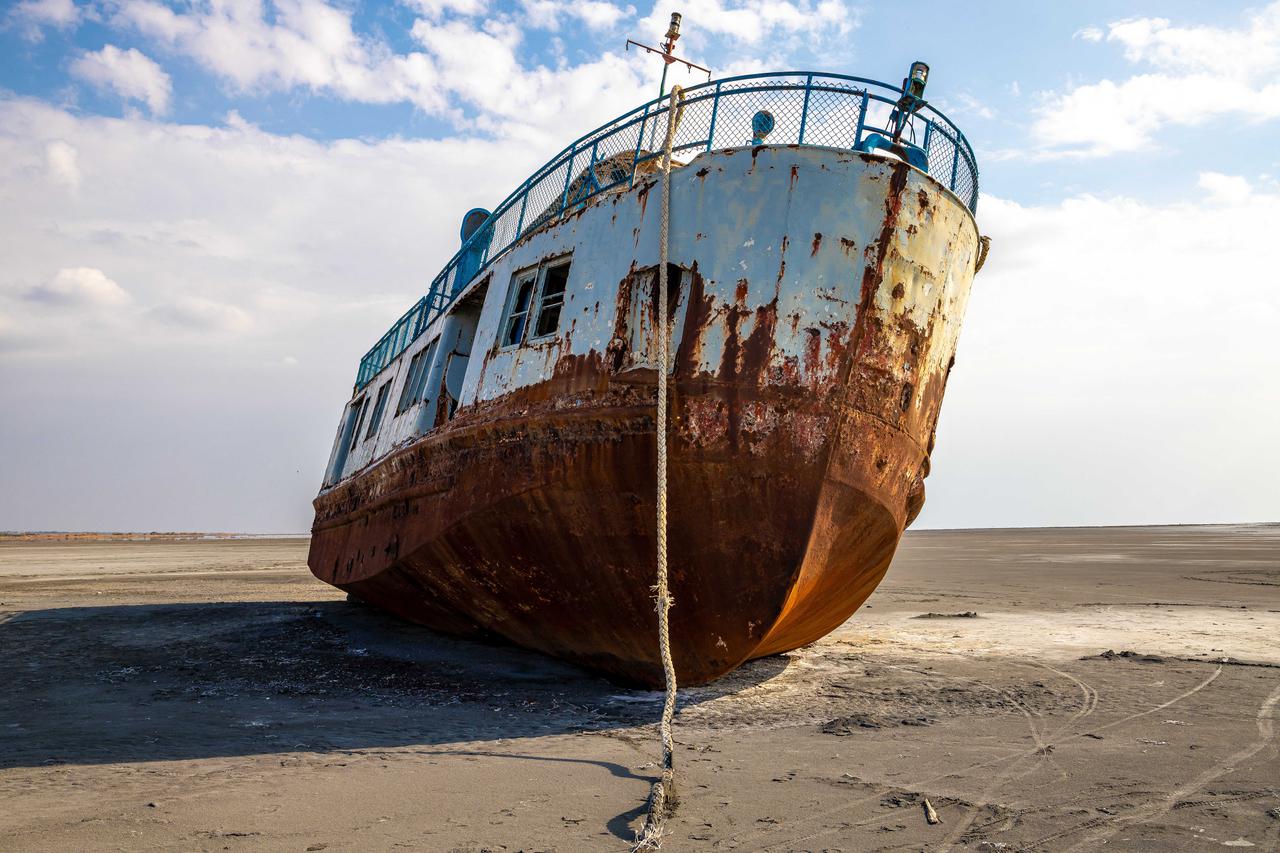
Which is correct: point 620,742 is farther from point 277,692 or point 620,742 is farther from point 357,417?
point 357,417

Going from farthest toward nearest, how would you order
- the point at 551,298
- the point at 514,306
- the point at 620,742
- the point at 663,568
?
the point at 514,306 < the point at 551,298 < the point at 663,568 < the point at 620,742

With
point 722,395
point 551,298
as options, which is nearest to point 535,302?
point 551,298

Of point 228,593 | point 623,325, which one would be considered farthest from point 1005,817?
point 228,593

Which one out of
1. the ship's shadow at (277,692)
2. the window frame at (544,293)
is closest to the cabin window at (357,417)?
the ship's shadow at (277,692)

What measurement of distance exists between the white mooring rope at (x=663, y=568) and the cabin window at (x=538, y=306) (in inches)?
44.2

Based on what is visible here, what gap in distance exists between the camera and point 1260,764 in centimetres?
407

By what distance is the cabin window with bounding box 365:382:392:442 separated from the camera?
36.3 feet

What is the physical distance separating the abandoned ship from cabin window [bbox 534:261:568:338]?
0.08 ft

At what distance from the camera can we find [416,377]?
949 cm

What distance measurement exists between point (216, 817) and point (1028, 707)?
4.67 metres

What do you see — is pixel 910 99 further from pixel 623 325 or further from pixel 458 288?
pixel 458 288

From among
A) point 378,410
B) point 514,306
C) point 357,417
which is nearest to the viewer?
point 514,306

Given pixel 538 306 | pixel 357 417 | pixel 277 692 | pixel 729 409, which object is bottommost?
pixel 277 692

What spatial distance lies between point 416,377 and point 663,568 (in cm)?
541
